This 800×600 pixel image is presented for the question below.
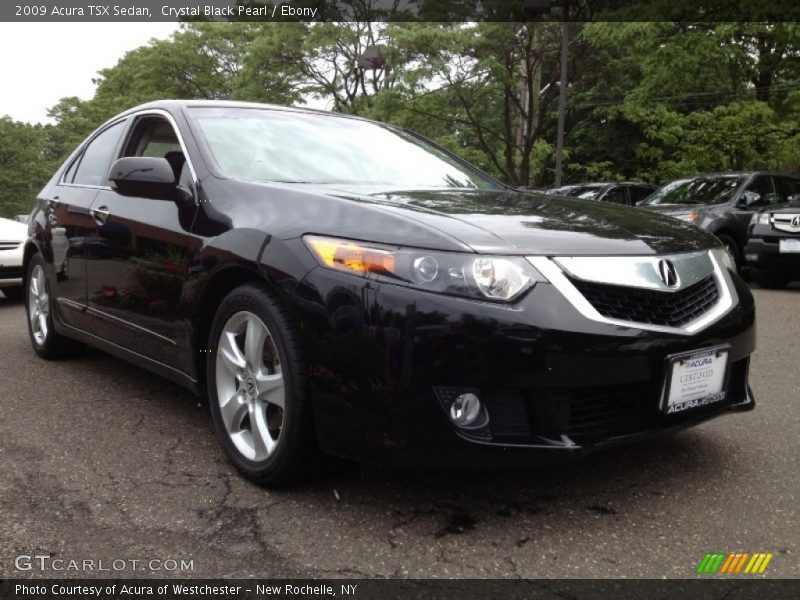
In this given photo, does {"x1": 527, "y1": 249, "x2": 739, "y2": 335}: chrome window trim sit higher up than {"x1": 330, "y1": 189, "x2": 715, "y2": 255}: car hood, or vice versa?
{"x1": 330, "y1": 189, "x2": 715, "y2": 255}: car hood

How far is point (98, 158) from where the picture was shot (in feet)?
14.1

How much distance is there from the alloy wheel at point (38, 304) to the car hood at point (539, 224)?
272cm

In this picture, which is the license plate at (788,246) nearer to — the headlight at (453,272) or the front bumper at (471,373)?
the front bumper at (471,373)

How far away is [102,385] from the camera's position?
4.20m

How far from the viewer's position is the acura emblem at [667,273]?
8.05 ft

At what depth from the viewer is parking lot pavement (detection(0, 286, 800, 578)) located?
2209 mm

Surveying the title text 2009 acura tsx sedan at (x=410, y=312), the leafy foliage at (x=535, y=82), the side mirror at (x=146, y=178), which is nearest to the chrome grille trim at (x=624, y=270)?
the title text 2009 acura tsx sedan at (x=410, y=312)

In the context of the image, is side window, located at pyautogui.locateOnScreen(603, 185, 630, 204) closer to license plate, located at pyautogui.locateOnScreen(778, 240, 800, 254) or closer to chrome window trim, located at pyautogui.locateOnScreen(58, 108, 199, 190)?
license plate, located at pyautogui.locateOnScreen(778, 240, 800, 254)

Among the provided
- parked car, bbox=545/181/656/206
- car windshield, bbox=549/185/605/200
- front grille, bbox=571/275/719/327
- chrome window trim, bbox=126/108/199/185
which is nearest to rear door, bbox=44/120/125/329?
chrome window trim, bbox=126/108/199/185

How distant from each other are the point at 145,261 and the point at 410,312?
1.62m

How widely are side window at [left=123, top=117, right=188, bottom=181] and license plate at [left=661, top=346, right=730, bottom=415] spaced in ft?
6.94

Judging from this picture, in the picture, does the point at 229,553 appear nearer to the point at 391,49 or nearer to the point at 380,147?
the point at 380,147

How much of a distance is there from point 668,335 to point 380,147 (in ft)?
6.33

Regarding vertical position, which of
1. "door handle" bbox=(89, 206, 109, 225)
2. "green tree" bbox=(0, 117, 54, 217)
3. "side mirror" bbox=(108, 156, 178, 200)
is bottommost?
"green tree" bbox=(0, 117, 54, 217)
